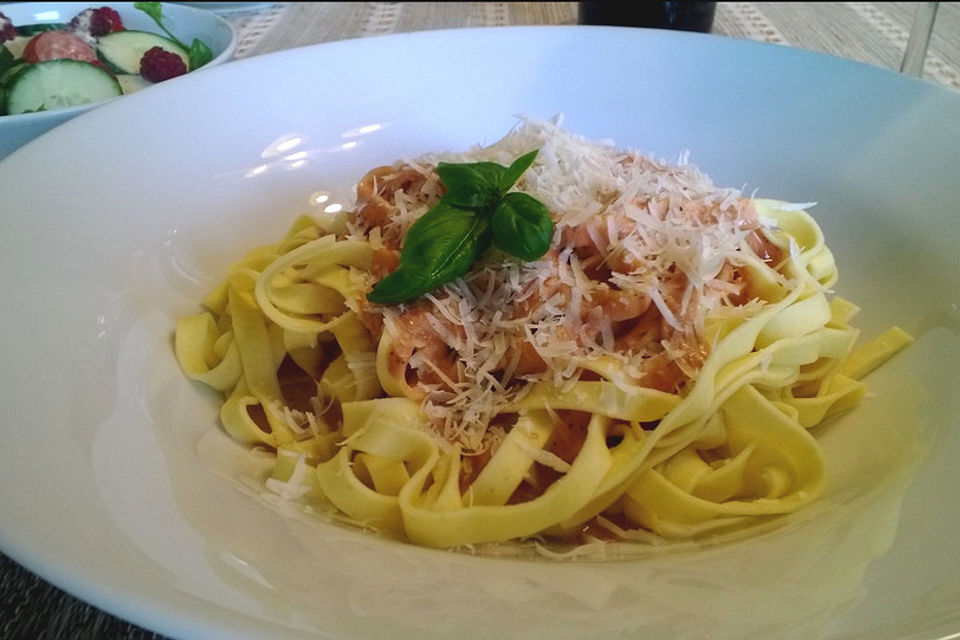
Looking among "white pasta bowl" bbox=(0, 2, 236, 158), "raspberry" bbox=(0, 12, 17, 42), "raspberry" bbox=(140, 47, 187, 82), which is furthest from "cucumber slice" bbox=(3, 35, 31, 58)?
"raspberry" bbox=(140, 47, 187, 82)

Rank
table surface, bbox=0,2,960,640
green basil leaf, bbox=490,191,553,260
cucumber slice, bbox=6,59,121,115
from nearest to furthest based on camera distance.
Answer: green basil leaf, bbox=490,191,553,260 < cucumber slice, bbox=6,59,121,115 < table surface, bbox=0,2,960,640

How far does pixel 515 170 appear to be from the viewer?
6.02ft

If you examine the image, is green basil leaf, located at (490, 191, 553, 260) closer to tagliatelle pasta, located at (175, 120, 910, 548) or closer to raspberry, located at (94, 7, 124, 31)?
tagliatelle pasta, located at (175, 120, 910, 548)

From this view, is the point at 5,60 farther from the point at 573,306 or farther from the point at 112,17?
the point at 573,306

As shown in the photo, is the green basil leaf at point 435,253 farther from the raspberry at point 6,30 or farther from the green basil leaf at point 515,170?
the raspberry at point 6,30

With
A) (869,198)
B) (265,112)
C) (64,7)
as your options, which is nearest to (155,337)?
(265,112)

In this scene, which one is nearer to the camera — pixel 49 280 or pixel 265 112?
pixel 49 280

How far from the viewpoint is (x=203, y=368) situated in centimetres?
194

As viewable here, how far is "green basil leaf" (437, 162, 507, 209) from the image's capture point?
176cm

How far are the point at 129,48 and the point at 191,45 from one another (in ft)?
1.02

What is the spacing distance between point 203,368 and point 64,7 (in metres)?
2.88

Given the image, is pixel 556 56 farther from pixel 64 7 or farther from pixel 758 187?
pixel 64 7

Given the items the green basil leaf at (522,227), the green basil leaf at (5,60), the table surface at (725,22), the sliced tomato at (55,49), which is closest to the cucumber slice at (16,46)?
the green basil leaf at (5,60)

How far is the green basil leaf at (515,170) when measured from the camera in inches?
71.0
